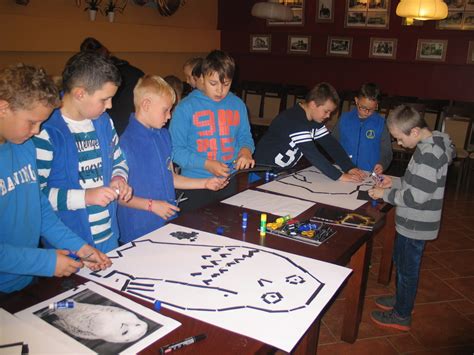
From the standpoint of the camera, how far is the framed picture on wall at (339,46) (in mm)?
7375

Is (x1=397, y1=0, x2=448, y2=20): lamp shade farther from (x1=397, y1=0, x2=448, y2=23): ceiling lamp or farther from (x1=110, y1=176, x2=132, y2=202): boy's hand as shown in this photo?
(x1=110, y1=176, x2=132, y2=202): boy's hand

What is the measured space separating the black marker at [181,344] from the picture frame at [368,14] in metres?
6.99

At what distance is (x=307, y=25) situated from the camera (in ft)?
25.1

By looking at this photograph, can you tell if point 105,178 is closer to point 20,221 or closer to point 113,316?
point 20,221

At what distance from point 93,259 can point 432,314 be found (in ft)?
7.37

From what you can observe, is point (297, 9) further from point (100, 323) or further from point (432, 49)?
point (100, 323)

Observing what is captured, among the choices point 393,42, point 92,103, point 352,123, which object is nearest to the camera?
point 92,103

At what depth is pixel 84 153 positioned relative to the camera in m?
1.69

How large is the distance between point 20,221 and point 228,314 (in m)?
0.74

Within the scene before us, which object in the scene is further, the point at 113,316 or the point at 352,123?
the point at 352,123

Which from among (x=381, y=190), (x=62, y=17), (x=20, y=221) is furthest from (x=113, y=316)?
(x=62, y=17)

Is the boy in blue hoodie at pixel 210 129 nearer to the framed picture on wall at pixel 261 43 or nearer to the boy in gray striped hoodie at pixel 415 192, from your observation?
the boy in gray striped hoodie at pixel 415 192

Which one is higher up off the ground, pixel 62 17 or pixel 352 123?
pixel 62 17

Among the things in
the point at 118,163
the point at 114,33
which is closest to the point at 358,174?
the point at 118,163
